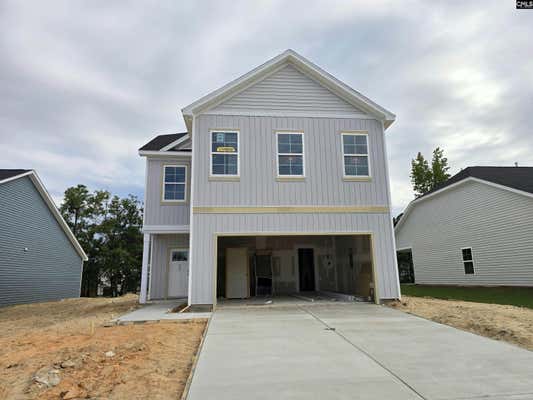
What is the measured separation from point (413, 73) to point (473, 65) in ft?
6.58

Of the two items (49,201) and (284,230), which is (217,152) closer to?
(284,230)

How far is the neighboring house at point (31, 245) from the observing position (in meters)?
15.9

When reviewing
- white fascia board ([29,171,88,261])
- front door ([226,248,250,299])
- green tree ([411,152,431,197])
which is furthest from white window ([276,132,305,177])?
green tree ([411,152,431,197])

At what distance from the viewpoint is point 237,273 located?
1452cm

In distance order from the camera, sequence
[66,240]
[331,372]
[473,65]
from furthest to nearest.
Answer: [66,240] → [473,65] → [331,372]

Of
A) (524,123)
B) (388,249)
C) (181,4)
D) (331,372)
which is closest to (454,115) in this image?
(524,123)

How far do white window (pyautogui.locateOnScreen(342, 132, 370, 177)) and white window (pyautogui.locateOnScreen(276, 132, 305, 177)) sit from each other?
4.77 ft

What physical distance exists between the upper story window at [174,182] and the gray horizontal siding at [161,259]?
1.66 meters

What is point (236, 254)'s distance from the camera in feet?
48.2

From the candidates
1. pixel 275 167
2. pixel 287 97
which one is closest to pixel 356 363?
pixel 275 167

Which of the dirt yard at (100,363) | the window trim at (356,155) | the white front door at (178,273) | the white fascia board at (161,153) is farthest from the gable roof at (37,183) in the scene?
the window trim at (356,155)

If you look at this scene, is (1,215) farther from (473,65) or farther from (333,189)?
(473,65)

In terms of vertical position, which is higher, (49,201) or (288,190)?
(49,201)

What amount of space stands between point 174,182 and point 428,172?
26887mm
